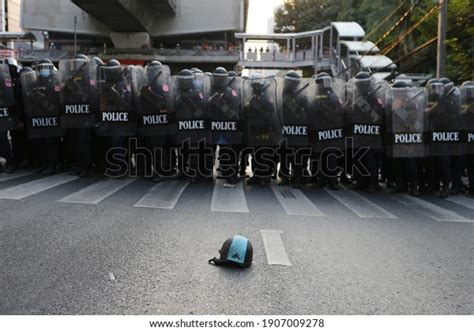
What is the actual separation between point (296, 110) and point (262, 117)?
667 mm

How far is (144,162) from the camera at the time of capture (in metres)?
10.6

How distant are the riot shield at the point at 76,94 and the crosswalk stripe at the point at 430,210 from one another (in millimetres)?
6022

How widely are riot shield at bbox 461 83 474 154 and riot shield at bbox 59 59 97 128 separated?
7043 mm

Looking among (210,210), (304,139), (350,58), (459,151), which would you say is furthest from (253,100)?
(350,58)

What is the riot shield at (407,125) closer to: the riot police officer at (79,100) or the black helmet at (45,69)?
the riot police officer at (79,100)

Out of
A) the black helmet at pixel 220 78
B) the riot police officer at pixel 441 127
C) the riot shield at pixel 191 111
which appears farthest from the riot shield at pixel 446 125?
the riot shield at pixel 191 111

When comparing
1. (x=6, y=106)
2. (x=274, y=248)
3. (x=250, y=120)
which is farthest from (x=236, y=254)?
(x=6, y=106)

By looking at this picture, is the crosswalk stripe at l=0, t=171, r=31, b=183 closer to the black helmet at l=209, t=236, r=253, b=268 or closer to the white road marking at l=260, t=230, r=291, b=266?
the white road marking at l=260, t=230, r=291, b=266

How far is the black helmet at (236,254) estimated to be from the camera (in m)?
4.92

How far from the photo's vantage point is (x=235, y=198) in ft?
28.8

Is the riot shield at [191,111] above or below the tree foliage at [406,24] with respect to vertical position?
below

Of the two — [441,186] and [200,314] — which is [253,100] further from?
[200,314]

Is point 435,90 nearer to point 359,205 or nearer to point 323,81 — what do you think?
point 323,81

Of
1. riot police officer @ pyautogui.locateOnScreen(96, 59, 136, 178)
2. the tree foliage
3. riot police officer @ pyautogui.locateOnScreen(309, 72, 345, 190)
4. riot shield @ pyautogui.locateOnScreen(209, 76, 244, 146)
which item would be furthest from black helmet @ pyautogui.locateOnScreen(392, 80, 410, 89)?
the tree foliage
